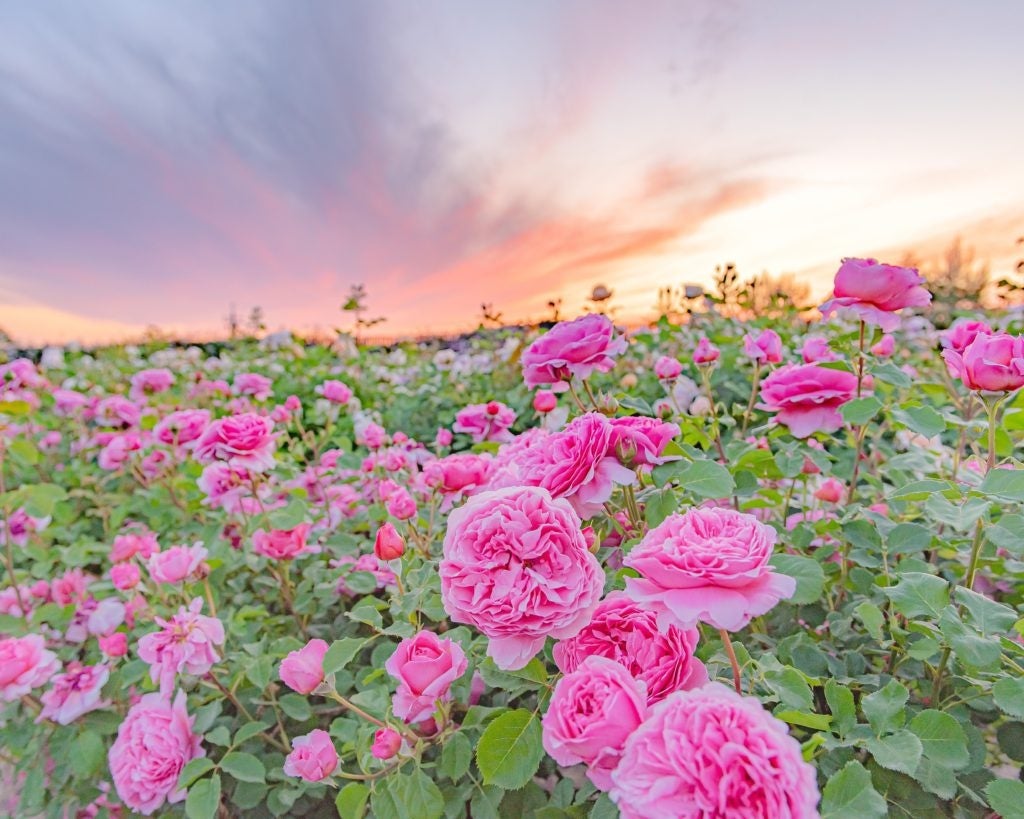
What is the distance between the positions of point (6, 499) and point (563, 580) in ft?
5.35

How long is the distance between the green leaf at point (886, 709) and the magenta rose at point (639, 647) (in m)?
0.21

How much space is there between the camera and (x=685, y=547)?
2.02ft

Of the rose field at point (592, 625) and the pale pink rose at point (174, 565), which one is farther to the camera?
the pale pink rose at point (174, 565)

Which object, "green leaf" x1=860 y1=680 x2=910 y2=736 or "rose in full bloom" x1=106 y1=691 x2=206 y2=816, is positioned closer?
"green leaf" x1=860 y1=680 x2=910 y2=736

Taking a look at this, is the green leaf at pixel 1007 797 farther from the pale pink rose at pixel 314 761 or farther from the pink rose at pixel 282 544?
the pink rose at pixel 282 544

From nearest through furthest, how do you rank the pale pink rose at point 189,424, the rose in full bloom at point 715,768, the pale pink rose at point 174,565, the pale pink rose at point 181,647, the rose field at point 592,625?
the rose in full bloom at point 715,768, the rose field at point 592,625, the pale pink rose at point 181,647, the pale pink rose at point 174,565, the pale pink rose at point 189,424

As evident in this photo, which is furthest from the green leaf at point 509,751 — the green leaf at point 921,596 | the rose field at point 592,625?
the green leaf at point 921,596

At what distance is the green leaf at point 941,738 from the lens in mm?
675

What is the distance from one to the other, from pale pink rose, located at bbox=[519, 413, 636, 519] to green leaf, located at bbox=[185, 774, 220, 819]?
0.76 m

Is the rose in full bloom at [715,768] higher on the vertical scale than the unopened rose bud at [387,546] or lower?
lower

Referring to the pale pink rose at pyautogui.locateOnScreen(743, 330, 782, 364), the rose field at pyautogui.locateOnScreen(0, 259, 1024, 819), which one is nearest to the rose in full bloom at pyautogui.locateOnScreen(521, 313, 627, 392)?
the rose field at pyautogui.locateOnScreen(0, 259, 1024, 819)

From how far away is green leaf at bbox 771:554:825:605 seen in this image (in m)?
0.81

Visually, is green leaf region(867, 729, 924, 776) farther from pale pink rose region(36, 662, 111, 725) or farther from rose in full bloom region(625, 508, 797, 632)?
pale pink rose region(36, 662, 111, 725)

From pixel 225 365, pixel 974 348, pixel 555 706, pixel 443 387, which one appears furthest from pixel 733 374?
pixel 225 365
